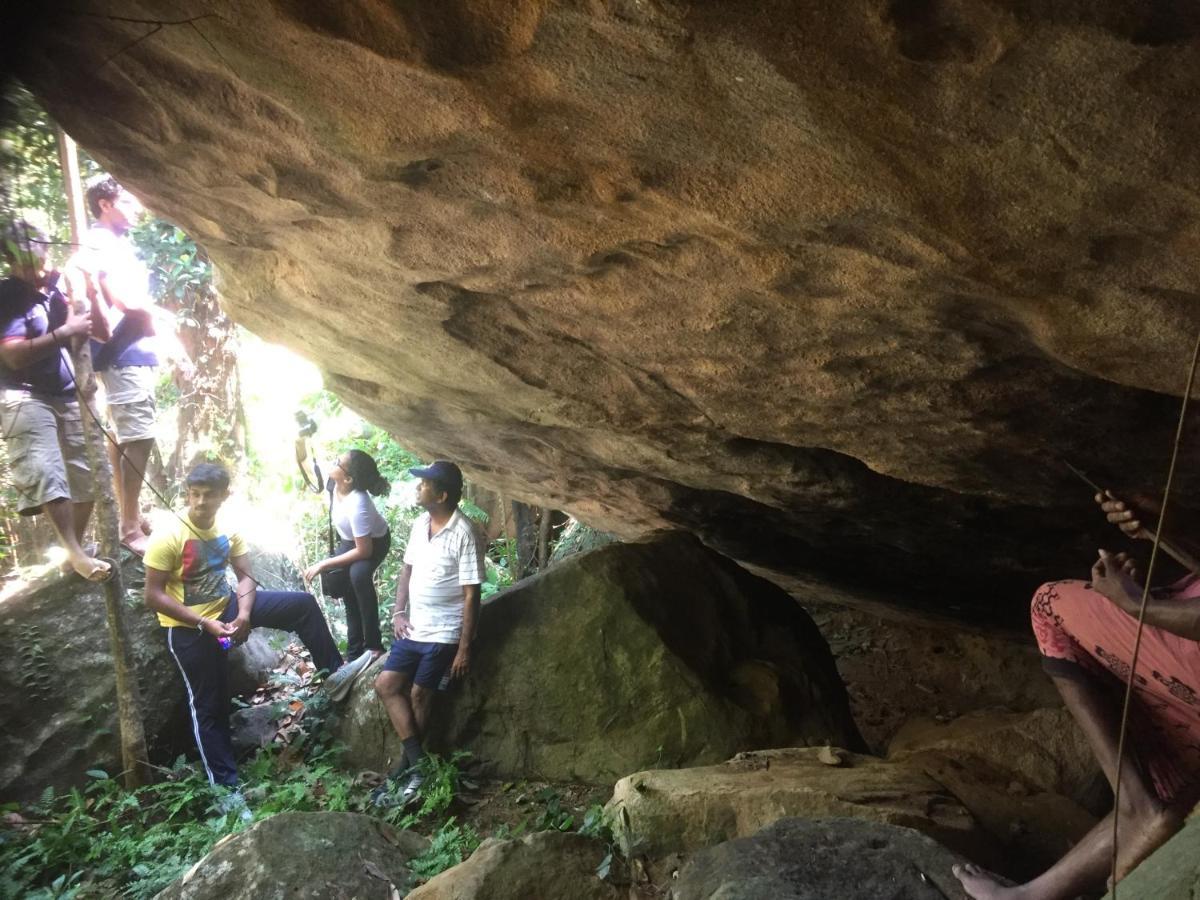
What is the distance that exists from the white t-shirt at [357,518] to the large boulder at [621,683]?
1.14 meters

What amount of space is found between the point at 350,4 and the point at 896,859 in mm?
3474

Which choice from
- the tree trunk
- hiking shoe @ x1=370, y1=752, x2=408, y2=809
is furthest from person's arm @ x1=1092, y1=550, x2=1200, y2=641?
the tree trunk

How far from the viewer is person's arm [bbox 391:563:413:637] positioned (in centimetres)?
580

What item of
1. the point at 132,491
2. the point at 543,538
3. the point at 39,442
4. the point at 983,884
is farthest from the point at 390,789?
the point at 543,538

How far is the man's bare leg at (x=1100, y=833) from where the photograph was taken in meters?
2.97

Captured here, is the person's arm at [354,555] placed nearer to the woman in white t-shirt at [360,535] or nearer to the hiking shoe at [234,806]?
the woman in white t-shirt at [360,535]

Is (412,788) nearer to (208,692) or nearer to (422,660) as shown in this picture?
(422,660)

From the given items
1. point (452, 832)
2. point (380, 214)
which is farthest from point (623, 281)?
point (452, 832)

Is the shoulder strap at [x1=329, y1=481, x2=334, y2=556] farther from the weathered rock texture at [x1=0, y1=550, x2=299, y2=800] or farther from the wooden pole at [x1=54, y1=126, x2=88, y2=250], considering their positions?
the wooden pole at [x1=54, y1=126, x2=88, y2=250]

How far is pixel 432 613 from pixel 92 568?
2.25 m

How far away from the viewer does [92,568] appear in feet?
18.3

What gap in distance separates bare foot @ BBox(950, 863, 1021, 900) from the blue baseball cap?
141 inches

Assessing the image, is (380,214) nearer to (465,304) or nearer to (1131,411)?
(465,304)

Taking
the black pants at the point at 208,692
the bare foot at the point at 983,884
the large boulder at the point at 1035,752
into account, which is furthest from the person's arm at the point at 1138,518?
the black pants at the point at 208,692
